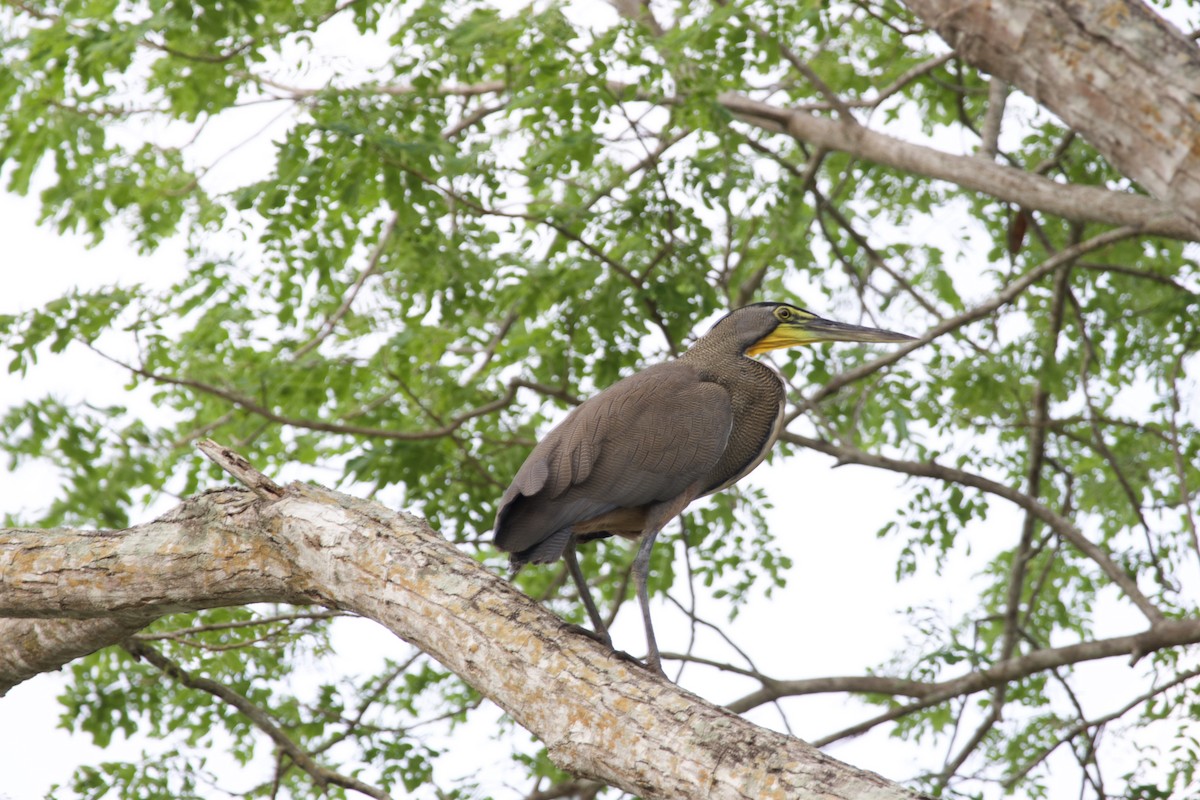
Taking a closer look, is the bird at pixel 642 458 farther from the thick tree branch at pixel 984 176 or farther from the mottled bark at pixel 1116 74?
the thick tree branch at pixel 984 176

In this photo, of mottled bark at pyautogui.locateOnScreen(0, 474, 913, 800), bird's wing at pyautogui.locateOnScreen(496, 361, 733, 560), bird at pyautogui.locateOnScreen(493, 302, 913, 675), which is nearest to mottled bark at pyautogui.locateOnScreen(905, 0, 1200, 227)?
bird at pyautogui.locateOnScreen(493, 302, 913, 675)

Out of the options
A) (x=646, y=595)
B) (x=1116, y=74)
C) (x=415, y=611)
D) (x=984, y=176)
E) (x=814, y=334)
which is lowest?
(x=415, y=611)

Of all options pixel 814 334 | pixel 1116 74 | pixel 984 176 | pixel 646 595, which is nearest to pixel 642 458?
pixel 646 595

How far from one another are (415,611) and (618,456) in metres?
0.98

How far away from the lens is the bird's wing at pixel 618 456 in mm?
3848

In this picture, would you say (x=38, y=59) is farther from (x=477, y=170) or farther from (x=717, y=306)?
(x=717, y=306)

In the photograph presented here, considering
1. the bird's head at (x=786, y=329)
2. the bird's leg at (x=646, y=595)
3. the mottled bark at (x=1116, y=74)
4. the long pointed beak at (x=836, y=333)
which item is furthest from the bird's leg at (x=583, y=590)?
the mottled bark at (x=1116, y=74)

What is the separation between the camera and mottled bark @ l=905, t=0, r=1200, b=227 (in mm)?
4113

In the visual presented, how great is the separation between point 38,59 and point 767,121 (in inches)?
138

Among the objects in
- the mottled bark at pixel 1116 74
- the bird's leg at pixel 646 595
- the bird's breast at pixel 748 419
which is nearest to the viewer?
the bird's leg at pixel 646 595

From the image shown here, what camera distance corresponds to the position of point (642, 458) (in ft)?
13.0

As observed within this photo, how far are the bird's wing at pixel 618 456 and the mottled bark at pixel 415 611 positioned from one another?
0.46 m

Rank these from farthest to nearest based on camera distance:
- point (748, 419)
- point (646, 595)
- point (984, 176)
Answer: point (984, 176)
point (748, 419)
point (646, 595)

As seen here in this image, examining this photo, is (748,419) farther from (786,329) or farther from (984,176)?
(984,176)
